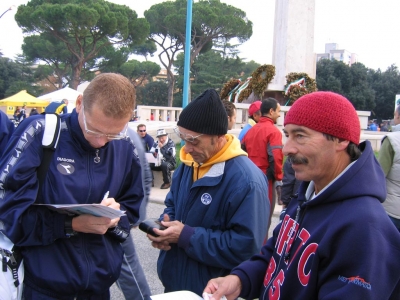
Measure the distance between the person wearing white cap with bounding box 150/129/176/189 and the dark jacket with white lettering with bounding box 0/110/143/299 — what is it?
7684 mm

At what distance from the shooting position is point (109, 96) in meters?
1.81

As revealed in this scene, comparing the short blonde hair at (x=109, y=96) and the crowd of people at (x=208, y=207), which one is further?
the short blonde hair at (x=109, y=96)

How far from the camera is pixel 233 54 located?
5019 cm

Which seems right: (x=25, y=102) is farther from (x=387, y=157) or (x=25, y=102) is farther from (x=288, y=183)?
(x=387, y=157)

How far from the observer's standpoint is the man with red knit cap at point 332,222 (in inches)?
50.4

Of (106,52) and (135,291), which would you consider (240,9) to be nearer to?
(106,52)

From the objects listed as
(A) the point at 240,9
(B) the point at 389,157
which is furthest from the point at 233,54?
(B) the point at 389,157

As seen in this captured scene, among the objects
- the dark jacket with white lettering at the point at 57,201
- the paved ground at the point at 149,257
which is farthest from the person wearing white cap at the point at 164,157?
the dark jacket with white lettering at the point at 57,201

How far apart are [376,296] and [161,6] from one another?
1783 inches

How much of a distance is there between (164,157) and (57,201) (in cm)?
814

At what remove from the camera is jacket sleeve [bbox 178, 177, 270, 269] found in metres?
2.14

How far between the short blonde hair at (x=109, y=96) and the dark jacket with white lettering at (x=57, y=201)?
0.17 m

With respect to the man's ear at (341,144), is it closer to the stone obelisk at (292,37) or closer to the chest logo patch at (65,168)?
the chest logo patch at (65,168)

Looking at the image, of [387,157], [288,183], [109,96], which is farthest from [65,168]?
[288,183]
